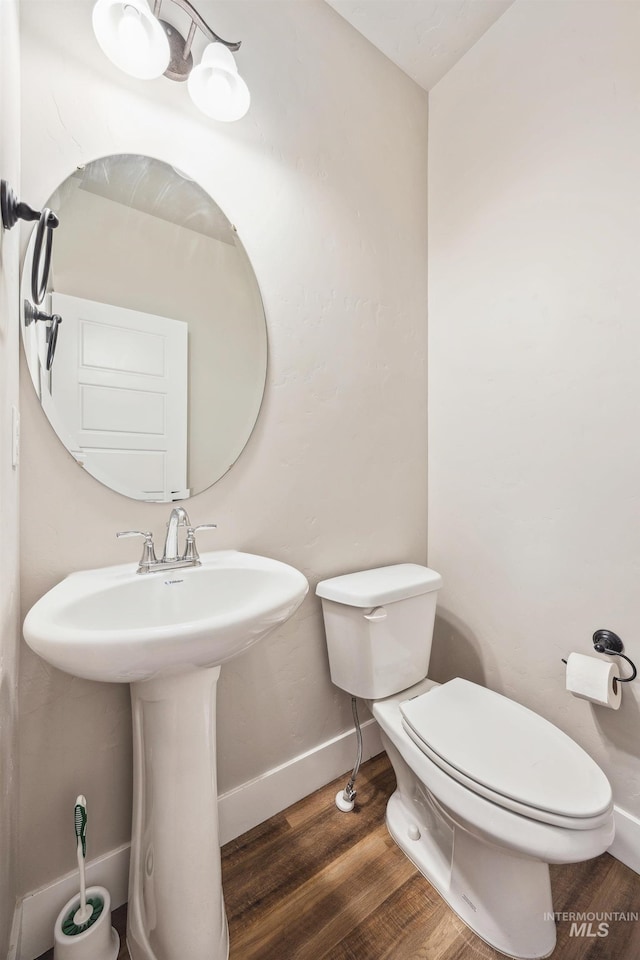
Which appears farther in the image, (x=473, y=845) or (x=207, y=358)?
(x=207, y=358)

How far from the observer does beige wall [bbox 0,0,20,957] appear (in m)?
0.68

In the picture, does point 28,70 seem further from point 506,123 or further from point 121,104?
point 506,123

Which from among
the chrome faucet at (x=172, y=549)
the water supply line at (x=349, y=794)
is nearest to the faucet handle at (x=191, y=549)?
the chrome faucet at (x=172, y=549)

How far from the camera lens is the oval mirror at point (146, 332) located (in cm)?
97

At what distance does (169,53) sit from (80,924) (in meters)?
1.92

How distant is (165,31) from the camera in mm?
1046

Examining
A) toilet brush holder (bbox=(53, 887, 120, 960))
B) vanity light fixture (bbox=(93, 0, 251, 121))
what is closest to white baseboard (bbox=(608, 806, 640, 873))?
toilet brush holder (bbox=(53, 887, 120, 960))

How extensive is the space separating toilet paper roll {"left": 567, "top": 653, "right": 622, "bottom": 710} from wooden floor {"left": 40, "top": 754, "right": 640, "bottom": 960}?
464mm

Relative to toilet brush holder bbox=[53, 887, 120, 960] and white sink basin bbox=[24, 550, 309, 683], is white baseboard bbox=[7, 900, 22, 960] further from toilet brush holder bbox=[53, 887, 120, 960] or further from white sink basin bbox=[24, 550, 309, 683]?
white sink basin bbox=[24, 550, 309, 683]

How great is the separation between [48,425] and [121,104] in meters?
0.80

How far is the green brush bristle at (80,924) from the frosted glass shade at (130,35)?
1853 millimetres

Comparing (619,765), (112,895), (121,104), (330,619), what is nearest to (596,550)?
(619,765)

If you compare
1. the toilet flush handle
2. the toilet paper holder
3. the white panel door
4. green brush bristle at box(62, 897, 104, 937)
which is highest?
the white panel door

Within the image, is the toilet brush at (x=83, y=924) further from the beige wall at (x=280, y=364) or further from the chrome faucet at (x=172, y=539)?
the chrome faucet at (x=172, y=539)
